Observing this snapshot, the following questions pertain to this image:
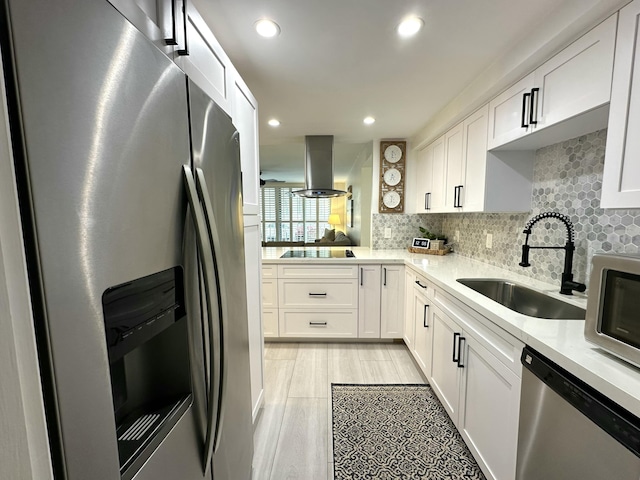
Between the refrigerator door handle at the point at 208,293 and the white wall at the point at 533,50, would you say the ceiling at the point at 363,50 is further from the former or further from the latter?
the refrigerator door handle at the point at 208,293

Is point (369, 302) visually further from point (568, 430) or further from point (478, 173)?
point (568, 430)

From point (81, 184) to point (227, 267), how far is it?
0.60 meters

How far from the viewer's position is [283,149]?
4559 mm

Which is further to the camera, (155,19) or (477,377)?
(477,377)

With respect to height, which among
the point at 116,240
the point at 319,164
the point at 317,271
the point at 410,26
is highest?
the point at 410,26

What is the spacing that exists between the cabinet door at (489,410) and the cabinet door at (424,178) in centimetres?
182

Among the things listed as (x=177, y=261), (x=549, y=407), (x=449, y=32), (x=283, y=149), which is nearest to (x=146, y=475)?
(x=177, y=261)

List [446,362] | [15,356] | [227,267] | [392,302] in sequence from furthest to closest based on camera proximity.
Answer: [392,302] < [446,362] < [227,267] < [15,356]

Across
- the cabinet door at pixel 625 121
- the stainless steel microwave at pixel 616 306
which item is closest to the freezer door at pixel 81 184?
the stainless steel microwave at pixel 616 306

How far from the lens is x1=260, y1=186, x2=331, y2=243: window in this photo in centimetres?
871

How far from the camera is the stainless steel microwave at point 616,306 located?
2.58 ft

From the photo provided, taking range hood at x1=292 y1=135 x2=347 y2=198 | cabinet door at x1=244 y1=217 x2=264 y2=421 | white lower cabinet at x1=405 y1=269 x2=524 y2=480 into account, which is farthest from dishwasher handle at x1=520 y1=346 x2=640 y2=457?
range hood at x1=292 y1=135 x2=347 y2=198

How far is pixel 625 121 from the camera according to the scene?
1.01m

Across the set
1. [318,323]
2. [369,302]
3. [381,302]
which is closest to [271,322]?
[318,323]
